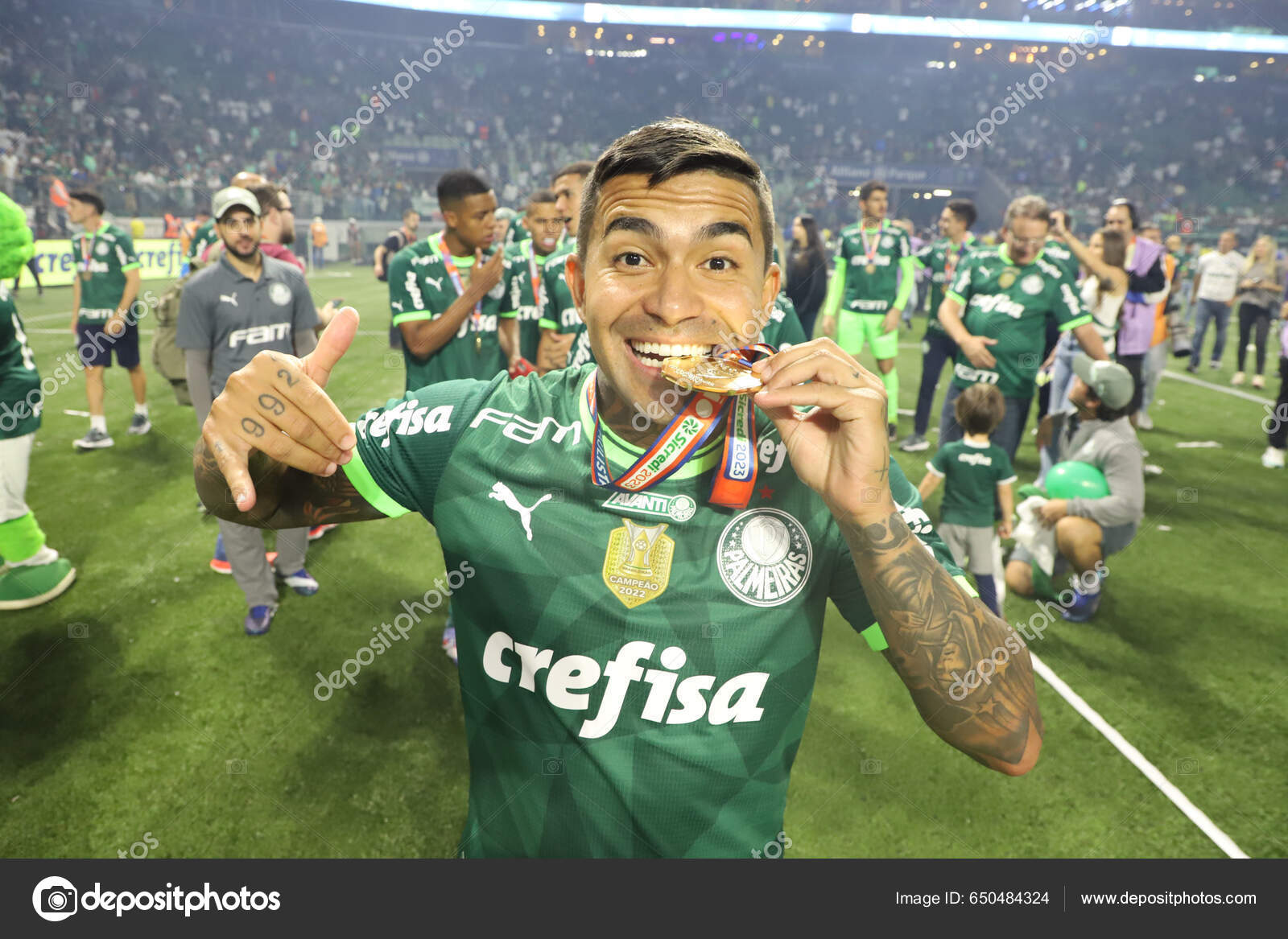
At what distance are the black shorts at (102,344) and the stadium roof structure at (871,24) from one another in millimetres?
36115

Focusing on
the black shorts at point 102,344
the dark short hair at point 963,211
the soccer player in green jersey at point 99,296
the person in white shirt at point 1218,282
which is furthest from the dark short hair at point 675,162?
the person in white shirt at point 1218,282

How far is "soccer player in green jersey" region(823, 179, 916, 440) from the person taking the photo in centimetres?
896

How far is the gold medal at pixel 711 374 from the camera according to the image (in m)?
1.37

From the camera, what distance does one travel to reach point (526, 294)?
617 cm

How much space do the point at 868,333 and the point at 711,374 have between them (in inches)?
332

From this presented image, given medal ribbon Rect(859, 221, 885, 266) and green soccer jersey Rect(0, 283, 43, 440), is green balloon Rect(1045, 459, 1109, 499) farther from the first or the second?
green soccer jersey Rect(0, 283, 43, 440)

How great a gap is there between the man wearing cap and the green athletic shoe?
692 centimetres

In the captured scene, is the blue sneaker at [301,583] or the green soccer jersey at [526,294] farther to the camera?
the green soccer jersey at [526,294]

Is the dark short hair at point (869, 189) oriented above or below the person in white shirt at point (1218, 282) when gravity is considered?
above

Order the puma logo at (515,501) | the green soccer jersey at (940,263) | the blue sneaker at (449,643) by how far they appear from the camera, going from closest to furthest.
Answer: the puma logo at (515,501) → the blue sneaker at (449,643) → the green soccer jersey at (940,263)

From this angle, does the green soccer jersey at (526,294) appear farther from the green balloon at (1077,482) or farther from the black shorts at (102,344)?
the black shorts at (102,344)

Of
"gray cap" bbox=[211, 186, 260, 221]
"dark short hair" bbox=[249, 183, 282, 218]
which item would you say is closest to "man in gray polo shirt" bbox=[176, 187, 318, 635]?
"gray cap" bbox=[211, 186, 260, 221]

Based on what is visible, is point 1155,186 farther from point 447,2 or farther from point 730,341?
point 730,341

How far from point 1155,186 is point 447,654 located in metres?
41.6
